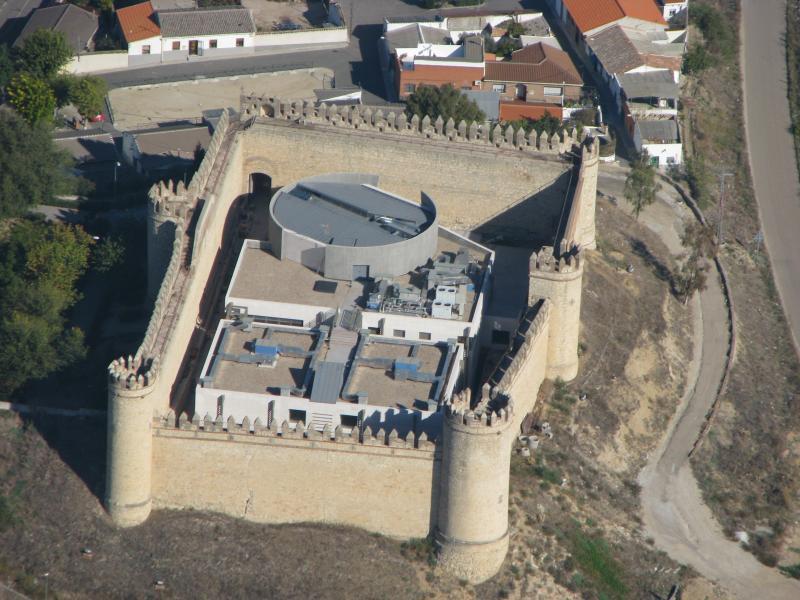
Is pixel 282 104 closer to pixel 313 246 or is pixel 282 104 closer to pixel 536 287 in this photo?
pixel 313 246

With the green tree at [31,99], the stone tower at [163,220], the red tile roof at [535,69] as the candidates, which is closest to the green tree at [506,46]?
the red tile roof at [535,69]

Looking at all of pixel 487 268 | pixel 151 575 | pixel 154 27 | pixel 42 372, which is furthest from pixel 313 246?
pixel 154 27

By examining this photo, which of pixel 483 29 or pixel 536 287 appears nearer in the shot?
pixel 536 287

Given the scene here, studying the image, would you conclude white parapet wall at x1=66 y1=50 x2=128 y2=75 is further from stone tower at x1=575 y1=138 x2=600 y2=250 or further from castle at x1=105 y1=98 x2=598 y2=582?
stone tower at x1=575 y1=138 x2=600 y2=250

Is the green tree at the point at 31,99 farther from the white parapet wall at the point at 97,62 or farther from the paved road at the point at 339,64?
the paved road at the point at 339,64

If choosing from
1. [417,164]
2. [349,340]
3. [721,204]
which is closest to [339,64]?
[721,204]

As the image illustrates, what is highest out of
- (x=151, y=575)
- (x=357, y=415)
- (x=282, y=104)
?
(x=282, y=104)

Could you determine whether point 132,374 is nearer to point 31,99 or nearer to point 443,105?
point 443,105
